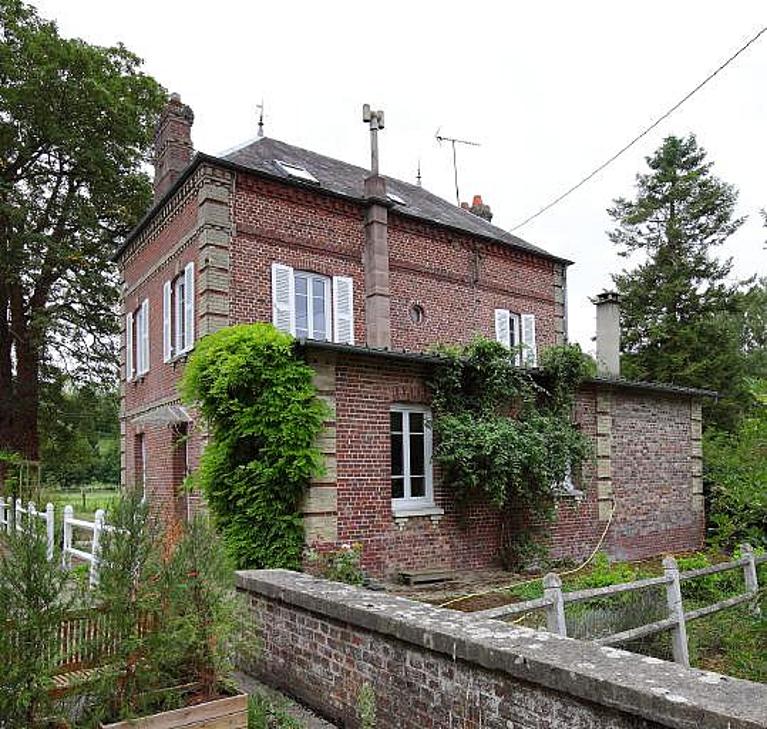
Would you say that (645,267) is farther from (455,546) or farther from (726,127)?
(455,546)

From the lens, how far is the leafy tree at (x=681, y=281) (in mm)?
27125

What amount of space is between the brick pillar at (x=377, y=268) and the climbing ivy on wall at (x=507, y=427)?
3.91m

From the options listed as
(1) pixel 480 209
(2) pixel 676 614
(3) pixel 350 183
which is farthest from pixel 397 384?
(1) pixel 480 209

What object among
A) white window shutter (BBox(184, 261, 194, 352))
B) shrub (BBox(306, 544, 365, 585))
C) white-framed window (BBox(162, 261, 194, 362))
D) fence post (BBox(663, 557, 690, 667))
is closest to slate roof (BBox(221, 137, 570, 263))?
white window shutter (BBox(184, 261, 194, 352))

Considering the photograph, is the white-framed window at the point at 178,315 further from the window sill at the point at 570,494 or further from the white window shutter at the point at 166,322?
the window sill at the point at 570,494

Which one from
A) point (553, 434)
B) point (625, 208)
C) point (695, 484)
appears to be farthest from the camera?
point (625, 208)

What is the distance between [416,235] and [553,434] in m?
6.71

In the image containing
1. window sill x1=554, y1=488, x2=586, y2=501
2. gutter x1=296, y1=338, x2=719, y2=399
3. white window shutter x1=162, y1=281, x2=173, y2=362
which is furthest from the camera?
white window shutter x1=162, y1=281, x2=173, y2=362

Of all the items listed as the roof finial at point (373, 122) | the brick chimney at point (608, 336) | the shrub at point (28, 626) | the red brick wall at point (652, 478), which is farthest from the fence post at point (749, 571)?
the roof finial at point (373, 122)

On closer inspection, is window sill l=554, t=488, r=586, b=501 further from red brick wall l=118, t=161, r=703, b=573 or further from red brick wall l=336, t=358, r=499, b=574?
red brick wall l=336, t=358, r=499, b=574

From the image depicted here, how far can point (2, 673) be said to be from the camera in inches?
139

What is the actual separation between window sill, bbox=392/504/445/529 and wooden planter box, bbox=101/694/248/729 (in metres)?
6.43

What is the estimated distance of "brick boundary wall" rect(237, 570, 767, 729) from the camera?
2.98 m

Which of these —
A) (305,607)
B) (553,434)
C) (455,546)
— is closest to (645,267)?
(553,434)
